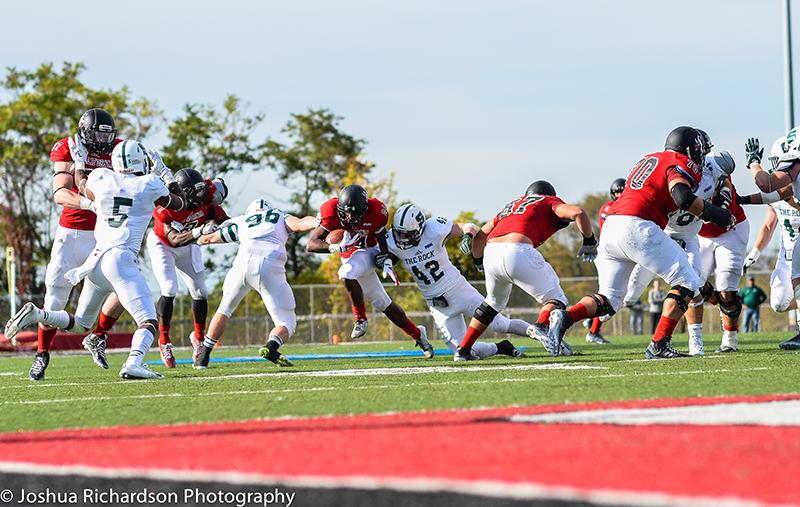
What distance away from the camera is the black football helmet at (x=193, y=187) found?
45.7 feet

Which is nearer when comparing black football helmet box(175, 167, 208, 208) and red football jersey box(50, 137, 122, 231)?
red football jersey box(50, 137, 122, 231)

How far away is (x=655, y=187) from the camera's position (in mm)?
10648

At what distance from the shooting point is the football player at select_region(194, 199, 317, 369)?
39.0ft

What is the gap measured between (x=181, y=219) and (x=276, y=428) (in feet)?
29.8

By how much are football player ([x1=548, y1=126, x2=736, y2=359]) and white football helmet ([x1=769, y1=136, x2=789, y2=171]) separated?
232 cm

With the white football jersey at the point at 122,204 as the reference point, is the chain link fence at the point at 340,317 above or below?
below

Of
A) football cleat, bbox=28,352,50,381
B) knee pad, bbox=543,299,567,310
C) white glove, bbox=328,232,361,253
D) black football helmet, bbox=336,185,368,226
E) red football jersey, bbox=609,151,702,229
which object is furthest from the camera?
white glove, bbox=328,232,361,253

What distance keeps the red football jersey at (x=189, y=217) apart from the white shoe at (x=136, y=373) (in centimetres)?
393

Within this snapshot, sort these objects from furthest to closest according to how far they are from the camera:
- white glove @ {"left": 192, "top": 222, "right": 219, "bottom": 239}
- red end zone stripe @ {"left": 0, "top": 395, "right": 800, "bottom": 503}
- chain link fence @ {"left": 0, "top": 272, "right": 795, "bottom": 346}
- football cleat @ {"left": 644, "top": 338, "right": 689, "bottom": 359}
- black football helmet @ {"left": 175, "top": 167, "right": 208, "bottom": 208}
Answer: chain link fence @ {"left": 0, "top": 272, "right": 795, "bottom": 346}
black football helmet @ {"left": 175, "top": 167, "right": 208, "bottom": 208}
white glove @ {"left": 192, "top": 222, "right": 219, "bottom": 239}
football cleat @ {"left": 644, "top": 338, "right": 689, "bottom": 359}
red end zone stripe @ {"left": 0, "top": 395, "right": 800, "bottom": 503}

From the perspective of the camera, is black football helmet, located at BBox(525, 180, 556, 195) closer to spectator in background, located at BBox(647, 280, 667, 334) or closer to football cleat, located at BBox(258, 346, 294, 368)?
football cleat, located at BBox(258, 346, 294, 368)

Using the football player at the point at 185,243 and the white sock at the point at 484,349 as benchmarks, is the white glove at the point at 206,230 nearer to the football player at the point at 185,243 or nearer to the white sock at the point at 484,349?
the football player at the point at 185,243

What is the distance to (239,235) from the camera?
1232cm

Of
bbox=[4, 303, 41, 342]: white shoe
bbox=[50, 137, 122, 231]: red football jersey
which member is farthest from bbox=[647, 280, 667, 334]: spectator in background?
bbox=[4, 303, 41, 342]: white shoe

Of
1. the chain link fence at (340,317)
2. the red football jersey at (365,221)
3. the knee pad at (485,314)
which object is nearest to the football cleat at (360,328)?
the red football jersey at (365,221)
